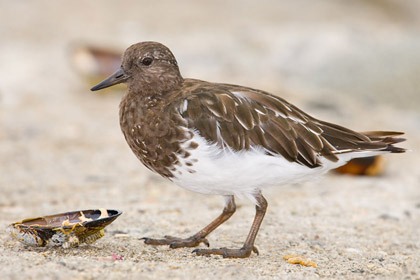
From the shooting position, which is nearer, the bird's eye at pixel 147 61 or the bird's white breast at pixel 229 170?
the bird's white breast at pixel 229 170

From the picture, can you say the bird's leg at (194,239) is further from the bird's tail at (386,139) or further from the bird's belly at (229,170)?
the bird's tail at (386,139)

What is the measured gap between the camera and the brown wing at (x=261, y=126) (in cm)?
441

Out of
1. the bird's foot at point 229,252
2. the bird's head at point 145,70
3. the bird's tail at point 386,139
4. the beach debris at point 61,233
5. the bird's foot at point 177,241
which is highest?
the bird's head at point 145,70

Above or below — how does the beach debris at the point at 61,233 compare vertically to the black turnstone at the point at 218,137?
below

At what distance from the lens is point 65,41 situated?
1369 cm

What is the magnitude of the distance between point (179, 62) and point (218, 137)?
27.8 feet

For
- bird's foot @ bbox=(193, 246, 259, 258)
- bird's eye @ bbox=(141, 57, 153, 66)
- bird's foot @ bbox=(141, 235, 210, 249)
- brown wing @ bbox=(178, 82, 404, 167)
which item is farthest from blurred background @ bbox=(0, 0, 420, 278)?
brown wing @ bbox=(178, 82, 404, 167)

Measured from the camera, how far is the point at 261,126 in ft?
14.8

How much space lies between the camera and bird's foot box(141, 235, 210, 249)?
4816mm

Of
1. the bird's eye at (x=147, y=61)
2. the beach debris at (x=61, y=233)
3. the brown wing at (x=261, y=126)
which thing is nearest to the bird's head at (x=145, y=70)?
the bird's eye at (x=147, y=61)

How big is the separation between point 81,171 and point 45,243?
3.34m

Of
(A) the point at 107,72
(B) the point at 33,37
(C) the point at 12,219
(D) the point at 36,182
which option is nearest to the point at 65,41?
(B) the point at 33,37

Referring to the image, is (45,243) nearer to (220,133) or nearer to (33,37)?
(220,133)

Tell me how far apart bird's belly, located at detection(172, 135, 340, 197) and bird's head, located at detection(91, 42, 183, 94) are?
64 cm
